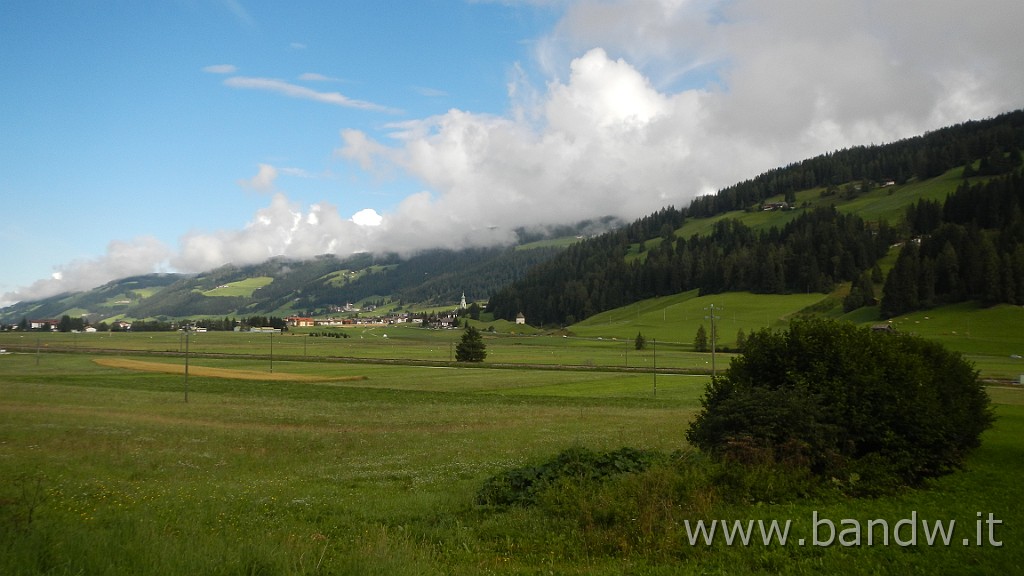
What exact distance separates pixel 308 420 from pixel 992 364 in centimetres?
8828

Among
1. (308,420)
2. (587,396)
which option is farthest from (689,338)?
(308,420)

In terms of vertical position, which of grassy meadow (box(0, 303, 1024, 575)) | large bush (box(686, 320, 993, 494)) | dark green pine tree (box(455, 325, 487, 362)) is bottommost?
dark green pine tree (box(455, 325, 487, 362))

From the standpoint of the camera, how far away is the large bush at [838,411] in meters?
13.5

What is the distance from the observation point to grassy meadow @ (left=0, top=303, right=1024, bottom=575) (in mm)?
7930

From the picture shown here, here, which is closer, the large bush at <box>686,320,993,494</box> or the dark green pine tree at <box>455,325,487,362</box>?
the large bush at <box>686,320,993,494</box>

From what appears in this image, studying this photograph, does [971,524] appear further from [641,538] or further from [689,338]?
[689,338]

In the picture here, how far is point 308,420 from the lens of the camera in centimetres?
3494
